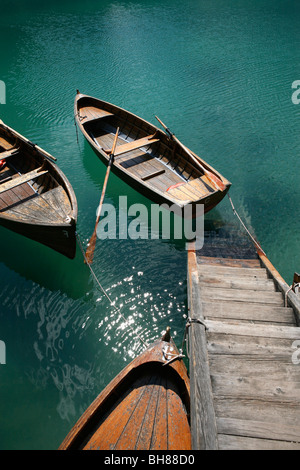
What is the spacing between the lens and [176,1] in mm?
30562

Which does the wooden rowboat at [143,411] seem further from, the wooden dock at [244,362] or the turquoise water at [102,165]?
the turquoise water at [102,165]

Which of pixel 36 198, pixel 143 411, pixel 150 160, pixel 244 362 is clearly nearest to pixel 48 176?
pixel 36 198

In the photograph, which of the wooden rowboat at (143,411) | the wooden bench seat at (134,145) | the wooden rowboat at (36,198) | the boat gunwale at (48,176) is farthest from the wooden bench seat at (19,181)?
the wooden rowboat at (143,411)

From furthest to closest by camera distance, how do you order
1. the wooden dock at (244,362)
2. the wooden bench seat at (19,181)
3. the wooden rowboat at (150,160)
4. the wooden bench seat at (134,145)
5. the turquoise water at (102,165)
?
1. the wooden bench seat at (134,145)
2. the wooden bench seat at (19,181)
3. the wooden rowboat at (150,160)
4. the turquoise water at (102,165)
5. the wooden dock at (244,362)

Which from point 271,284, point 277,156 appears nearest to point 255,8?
point 277,156

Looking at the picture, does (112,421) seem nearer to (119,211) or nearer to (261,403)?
(261,403)

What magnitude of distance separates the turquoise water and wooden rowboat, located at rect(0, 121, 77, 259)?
137 centimetres

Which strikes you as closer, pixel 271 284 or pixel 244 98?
pixel 271 284

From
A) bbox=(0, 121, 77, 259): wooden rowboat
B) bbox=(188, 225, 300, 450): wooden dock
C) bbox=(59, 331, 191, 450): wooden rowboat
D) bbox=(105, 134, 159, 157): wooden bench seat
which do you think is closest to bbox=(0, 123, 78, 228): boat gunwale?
bbox=(0, 121, 77, 259): wooden rowboat

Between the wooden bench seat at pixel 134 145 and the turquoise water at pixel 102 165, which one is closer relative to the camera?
the turquoise water at pixel 102 165

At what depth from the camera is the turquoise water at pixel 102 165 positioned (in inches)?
311

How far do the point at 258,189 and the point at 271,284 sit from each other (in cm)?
584

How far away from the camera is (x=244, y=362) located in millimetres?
5039

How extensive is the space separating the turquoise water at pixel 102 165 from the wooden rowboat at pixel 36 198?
1370mm
